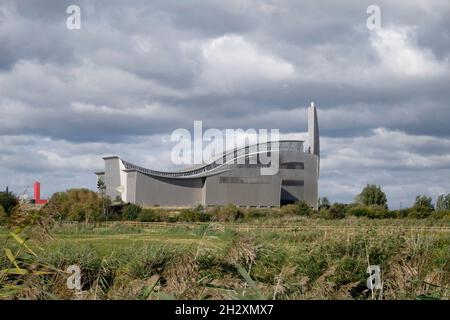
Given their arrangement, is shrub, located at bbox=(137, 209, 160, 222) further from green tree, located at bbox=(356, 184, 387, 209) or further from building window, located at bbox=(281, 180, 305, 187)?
green tree, located at bbox=(356, 184, 387, 209)

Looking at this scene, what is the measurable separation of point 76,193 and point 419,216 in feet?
114

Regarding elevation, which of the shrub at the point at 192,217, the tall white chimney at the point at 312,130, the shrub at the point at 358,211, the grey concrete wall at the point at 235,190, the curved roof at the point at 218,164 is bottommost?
the shrub at the point at 192,217

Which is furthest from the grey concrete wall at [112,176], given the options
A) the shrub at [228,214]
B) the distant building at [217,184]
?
the shrub at [228,214]

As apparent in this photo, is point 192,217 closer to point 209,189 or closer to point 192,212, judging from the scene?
point 192,212

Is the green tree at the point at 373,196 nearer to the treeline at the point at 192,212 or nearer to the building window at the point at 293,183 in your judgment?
the building window at the point at 293,183

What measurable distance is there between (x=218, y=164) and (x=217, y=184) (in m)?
4.34

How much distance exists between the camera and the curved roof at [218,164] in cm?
8088

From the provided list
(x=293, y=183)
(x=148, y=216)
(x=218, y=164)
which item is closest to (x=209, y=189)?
(x=218, y=164)

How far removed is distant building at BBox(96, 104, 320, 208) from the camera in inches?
3150

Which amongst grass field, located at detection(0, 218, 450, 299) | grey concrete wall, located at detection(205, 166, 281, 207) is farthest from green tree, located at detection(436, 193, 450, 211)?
grass field, located at detection(0, 218, 450, 299)

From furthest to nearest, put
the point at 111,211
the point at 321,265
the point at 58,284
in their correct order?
the point at 111,211, the point at 321,265, the point at 58,284
